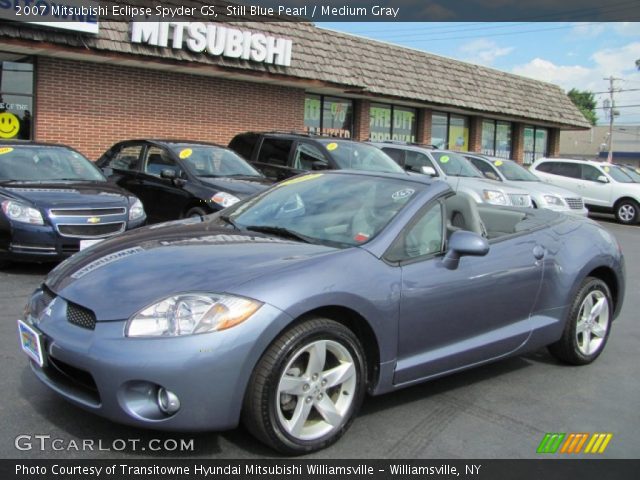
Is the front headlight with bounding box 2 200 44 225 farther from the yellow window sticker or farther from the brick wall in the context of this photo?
the brick wall

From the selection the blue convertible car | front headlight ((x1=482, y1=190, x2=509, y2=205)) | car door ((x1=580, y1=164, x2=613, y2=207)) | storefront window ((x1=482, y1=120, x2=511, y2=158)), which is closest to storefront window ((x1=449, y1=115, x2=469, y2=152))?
storefront window ((x1=482, y1=120, x2=511, y2=158))

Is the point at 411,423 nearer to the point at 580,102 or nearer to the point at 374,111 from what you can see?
the point at 374,111

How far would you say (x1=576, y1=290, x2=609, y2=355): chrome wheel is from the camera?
487cm

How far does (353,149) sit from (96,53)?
496 centimetres

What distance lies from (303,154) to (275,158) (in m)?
0.60

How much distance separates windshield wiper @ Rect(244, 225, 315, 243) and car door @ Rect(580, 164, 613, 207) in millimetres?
15986

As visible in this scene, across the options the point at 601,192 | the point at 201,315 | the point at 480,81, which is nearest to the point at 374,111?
the point at 480,81

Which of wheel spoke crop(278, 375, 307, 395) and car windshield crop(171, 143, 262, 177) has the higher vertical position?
Answer: car windshield crop(171, 143, 262, 177)

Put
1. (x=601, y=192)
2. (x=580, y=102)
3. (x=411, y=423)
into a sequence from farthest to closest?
(x=580, y=102)
(x=601, y=192)
(x=411, y=423)

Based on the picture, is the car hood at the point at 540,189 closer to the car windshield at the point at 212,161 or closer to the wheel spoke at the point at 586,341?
the car windshield at the point at 212,161

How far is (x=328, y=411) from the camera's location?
10.7 feet

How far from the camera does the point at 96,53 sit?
11531 mm

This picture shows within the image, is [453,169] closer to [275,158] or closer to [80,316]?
[275,158]

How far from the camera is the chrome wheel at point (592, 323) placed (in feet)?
16.0
